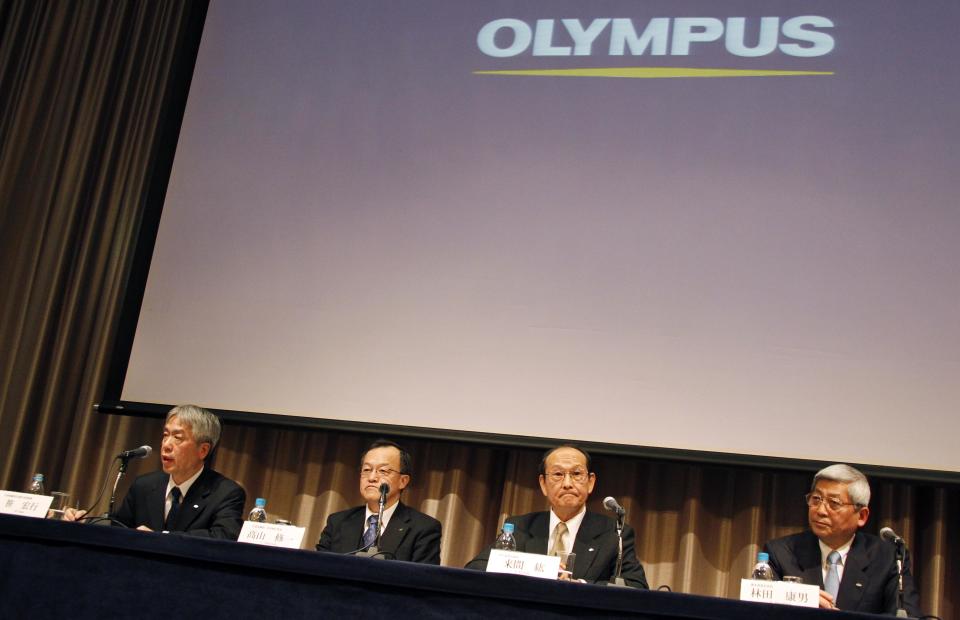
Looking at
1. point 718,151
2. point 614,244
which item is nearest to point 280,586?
point 614,244

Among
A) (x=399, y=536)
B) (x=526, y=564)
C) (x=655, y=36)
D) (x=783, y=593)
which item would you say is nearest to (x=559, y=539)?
(x=399, y=536)

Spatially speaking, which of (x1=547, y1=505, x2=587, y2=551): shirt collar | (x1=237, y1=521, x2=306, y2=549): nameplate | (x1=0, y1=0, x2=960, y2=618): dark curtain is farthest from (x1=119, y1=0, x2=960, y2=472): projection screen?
(x1=237, y1=521, x2=306, y2=549): nameplate

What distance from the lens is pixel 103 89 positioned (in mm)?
4824

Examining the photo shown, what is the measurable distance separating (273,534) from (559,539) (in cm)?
124

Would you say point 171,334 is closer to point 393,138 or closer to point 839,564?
point 393,138

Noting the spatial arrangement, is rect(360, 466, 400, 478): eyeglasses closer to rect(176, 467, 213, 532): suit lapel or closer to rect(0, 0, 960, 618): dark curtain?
rect(0, 0, 960, 618): dark curtain

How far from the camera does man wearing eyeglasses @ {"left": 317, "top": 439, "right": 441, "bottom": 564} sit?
3.45m

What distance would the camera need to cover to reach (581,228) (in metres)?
3.92

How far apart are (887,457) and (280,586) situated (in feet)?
7.88

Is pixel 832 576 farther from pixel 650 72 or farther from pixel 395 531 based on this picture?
pixel 650 72

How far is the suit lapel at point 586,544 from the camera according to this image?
10.9 feet

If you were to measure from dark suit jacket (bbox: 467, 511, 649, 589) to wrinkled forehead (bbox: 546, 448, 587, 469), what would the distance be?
0.66 ft

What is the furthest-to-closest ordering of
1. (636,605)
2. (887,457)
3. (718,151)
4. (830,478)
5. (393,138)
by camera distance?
1. (393,138)
2. (718,151)
3. (887,457)
4. (830,478)
5. (636,605)

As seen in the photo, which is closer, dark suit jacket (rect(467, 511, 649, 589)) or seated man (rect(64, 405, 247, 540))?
dark suit jacket (rect(467, 511, 649, 589))
